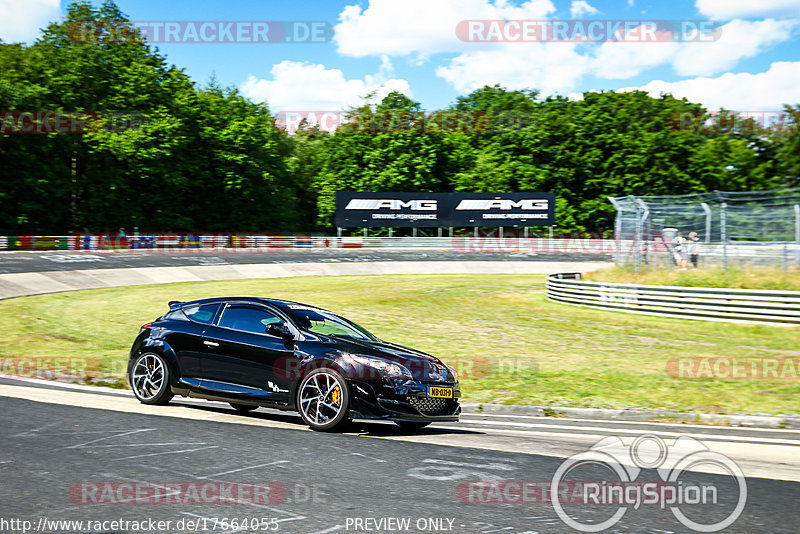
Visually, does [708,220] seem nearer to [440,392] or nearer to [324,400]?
[440,392]

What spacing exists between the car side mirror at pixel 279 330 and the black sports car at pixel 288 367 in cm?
1

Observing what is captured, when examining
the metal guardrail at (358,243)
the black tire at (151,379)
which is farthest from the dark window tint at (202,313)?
the metal guardrail at (358,243)

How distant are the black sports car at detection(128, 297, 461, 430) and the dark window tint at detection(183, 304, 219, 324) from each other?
1 cm

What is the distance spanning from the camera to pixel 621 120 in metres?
73.3

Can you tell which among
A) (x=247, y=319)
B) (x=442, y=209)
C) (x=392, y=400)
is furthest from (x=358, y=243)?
(x=392, y=400)

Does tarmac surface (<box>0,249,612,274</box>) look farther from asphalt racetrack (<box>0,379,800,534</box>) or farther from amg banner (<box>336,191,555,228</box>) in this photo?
asphalt racetrack (<box>0,379,800,534</box>)

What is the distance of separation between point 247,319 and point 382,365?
2.02 metres

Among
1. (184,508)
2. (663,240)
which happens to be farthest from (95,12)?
(184,508)

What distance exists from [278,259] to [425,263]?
811 centimetres

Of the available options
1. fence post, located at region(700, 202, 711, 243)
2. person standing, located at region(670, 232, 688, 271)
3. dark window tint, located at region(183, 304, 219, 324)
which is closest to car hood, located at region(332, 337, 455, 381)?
dark window tint, located at region(183, 304, 219, 324)

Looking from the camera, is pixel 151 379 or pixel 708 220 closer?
pixel 151 379

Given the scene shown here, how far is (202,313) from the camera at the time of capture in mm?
10336

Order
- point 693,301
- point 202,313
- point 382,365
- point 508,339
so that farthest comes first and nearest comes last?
1. point 693,301
2. point 508,339
3. point 202,313
4. point 382,365

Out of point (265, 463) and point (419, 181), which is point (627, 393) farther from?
point (419, 181)
